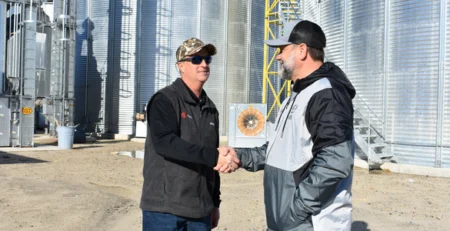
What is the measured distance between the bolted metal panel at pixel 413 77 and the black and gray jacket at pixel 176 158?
37.8ft

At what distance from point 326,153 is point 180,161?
1093 mm

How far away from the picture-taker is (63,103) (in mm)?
22531

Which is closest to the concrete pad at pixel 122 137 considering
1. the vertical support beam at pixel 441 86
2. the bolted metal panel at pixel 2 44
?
the bolted metal panel at pixel 2 44

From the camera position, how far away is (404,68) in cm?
1359

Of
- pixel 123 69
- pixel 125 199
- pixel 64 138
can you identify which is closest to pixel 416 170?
pixel 125 199

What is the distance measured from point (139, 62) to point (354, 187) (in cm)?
1851

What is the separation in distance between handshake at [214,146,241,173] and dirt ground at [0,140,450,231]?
3811 millimetres

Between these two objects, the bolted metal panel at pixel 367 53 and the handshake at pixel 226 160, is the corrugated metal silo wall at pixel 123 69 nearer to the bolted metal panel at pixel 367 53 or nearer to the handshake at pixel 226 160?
the bolted metal panel at pixel 367 53

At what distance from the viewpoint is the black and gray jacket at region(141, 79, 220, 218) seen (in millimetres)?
3027

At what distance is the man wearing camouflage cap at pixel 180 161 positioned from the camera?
120 inches

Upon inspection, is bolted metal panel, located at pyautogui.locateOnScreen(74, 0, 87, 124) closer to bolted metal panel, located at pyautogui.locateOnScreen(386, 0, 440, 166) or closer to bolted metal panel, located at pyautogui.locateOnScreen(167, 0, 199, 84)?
bolted metal panel, located at pyautogui.locateOnScreen(167, 0, 199, 84)

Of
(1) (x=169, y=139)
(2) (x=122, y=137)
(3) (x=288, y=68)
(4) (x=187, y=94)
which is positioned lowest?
(2) (x=122, y=137)

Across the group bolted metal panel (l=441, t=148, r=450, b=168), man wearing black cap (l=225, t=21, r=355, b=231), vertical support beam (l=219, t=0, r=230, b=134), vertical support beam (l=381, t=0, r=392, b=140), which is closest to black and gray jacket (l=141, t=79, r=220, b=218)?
man wearing black cap (l=225, t=21, r=355, b=231)

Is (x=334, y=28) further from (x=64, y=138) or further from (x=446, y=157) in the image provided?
(x=64, y=138)
